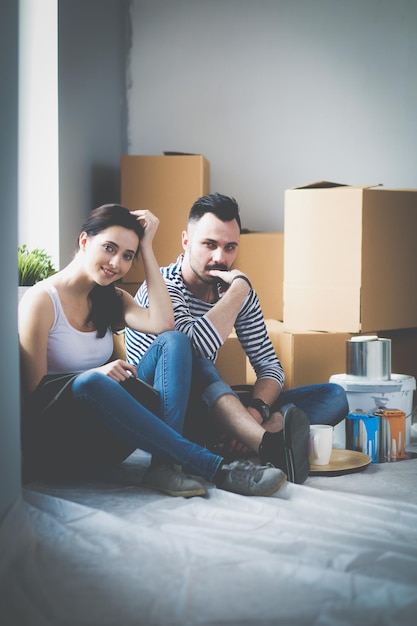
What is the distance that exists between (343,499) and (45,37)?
2048mm

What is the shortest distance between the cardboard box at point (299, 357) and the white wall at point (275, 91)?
1.19m

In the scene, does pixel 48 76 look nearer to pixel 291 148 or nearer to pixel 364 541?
pixel 291 148

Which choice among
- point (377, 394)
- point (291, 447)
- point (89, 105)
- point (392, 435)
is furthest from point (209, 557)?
point (89, 105)

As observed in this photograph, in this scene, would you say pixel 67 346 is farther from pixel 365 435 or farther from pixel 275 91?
pixel 275 91

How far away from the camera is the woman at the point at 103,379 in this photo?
6.20 feet

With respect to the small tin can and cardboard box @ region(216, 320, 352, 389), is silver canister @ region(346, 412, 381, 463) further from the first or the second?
cardboard box @ region(216, 320, 352, 389)

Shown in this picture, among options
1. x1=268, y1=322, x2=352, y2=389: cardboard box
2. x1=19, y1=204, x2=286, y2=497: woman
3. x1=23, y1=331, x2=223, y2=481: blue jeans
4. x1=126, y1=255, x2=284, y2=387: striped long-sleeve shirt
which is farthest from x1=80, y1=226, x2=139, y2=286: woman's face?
x1=268, y1=322, x2=352, y2=389: cardboard box

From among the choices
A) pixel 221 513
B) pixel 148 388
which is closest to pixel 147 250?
pixel 148 388

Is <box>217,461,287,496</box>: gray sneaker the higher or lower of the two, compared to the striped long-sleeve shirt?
lower

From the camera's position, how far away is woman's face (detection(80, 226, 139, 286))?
2.09 m

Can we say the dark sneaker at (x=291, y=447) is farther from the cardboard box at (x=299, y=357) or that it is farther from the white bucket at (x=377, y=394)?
the cardboard box at (x=299, y=357)

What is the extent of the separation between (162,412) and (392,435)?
813 millimetres

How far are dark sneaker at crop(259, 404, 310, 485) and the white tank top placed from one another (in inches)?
20.9

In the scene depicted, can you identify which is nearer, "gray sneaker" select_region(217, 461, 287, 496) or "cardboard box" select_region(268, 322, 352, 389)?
"gray sneaker" select_region(217, 461, 287, 496)
